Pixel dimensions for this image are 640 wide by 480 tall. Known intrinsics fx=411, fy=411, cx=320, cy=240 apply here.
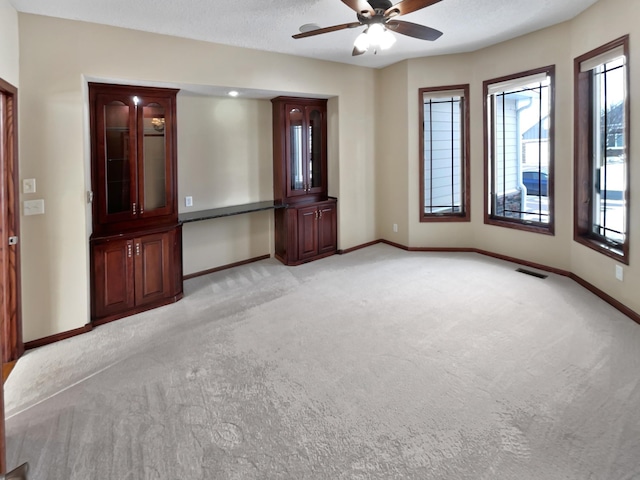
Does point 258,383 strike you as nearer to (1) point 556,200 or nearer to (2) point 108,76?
(2) point 108,76

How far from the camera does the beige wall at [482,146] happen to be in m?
3.54

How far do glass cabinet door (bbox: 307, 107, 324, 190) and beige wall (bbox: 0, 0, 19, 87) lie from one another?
10.7ft

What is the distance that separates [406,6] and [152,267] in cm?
314

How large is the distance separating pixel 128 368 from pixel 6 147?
184 centimetres

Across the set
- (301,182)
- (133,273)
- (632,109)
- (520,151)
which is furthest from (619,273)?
(133,273)

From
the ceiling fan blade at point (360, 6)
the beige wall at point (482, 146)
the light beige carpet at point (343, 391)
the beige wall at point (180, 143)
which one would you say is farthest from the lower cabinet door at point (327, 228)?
the ceiling fan blade at point (360, 6)

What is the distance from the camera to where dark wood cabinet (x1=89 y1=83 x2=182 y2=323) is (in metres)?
3.68

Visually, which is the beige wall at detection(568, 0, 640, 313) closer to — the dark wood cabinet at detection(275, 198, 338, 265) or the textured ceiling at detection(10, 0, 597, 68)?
the textured ceiling at detection(10, 0, 597, 68)

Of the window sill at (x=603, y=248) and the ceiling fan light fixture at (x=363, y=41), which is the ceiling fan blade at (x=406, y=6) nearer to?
the ceiling fan light fixture at (x=363, y=41)

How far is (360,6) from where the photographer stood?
294 cm

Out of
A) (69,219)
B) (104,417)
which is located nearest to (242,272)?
(69,219)

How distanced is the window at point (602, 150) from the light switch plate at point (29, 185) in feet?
16.0

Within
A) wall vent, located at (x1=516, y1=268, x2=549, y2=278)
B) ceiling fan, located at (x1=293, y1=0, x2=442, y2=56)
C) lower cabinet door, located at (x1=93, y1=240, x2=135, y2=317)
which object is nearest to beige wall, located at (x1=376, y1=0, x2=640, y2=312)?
wall vent, located at (x1=516, y1=268, x2=549, y2=278)

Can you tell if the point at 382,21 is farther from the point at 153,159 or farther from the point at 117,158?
the point at 117,158
